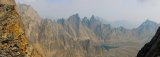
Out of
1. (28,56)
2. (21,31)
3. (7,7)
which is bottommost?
(28,56)

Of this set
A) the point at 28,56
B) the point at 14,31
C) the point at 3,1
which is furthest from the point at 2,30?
the point at 3,1

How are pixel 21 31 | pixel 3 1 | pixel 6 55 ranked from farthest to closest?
pixel 3 1 < pixel 21 31 < pixel 6 55

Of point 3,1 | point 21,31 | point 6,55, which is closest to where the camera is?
point 6,55

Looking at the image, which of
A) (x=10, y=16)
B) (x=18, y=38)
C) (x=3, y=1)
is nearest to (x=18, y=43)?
(x=18, y=38)

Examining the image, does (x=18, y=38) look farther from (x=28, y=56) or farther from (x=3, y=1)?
(x=3, y=1)

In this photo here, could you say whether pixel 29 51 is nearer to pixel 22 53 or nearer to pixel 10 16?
pixel 22 53

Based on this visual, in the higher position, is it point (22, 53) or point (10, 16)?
point (10, 16)

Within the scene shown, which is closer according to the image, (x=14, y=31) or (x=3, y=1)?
(x=14, y=31)
